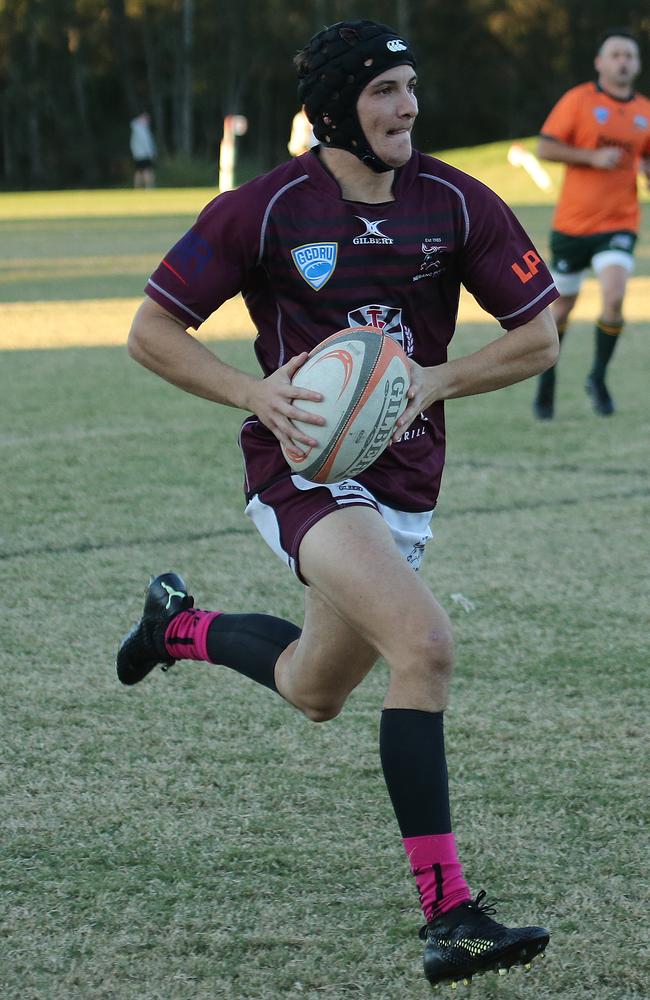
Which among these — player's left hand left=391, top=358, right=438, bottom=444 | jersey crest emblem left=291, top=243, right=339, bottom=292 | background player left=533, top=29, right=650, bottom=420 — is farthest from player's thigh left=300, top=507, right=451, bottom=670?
background player left=533, top=29, right=650, bottom=420

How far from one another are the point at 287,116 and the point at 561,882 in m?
66.9

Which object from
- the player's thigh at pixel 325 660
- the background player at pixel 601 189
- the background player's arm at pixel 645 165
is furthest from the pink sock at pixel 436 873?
the background player's arm at pixel 645 165

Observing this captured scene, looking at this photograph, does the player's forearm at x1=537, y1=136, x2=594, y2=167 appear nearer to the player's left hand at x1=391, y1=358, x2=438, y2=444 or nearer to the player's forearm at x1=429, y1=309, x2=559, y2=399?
the player's forearm at x1=429, y1=309, x2=559, y2=399

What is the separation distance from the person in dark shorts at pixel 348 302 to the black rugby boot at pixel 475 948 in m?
0.36

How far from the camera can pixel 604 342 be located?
1017cm

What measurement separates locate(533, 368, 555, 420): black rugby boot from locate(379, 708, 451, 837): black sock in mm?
6981

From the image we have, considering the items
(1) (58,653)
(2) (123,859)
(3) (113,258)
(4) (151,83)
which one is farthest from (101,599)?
(4) (151,83)

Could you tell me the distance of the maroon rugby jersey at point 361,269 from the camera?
3.74m

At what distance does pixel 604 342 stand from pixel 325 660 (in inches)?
268

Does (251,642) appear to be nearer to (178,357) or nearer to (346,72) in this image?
(178,357)

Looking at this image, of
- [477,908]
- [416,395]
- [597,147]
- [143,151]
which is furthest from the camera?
[143,151]

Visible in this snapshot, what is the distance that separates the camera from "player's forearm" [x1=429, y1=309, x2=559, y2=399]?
3807 millimetres

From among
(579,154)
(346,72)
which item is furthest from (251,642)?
(579,154)

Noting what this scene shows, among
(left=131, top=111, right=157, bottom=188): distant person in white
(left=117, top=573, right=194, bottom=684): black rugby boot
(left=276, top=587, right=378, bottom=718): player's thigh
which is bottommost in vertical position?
(left=131, top=111, right=157, bottom=188): distant person in white
